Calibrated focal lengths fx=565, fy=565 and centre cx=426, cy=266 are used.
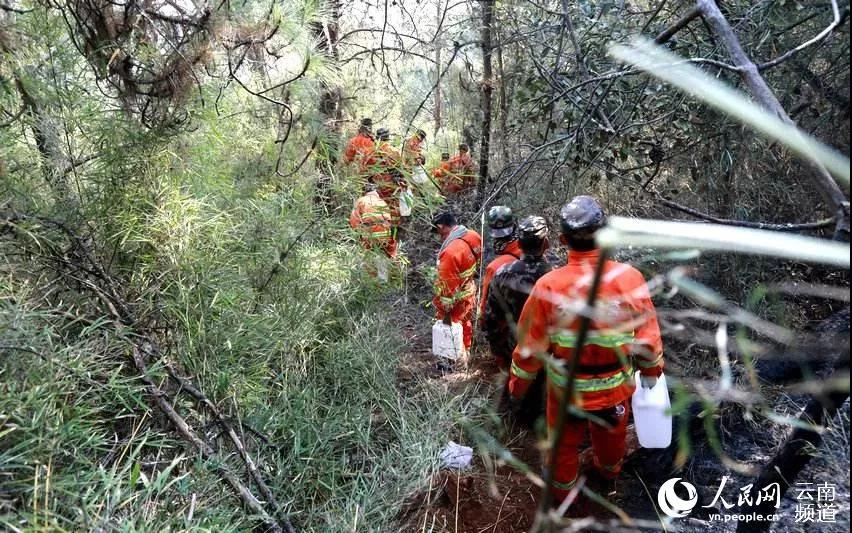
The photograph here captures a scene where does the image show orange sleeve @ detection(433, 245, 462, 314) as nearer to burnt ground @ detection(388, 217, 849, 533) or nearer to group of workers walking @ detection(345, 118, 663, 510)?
group of workers walking @ detection(345, 118, 663, 510)

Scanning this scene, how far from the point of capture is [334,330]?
4074mm

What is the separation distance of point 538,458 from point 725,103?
3209 mm

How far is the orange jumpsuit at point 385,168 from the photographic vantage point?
4.09m

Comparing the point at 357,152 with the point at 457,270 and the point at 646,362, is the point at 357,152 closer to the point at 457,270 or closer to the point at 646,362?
the point at 457,270

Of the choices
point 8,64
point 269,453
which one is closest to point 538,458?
point 269,453

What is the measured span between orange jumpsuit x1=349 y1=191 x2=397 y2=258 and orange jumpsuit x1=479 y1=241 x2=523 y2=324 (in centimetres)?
85

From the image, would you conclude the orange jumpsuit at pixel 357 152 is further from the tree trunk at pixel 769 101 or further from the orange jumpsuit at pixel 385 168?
the tree trunk at pixel 769 101

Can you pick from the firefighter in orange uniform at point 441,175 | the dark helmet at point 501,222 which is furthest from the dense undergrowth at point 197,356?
the firefighter in orange uniform at point 441,175

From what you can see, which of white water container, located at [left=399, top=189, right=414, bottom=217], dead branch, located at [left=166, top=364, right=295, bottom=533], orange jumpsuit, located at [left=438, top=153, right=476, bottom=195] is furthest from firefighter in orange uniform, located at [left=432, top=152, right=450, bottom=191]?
dead branch, located at [left=166, top=364, right=295, bottom=533]

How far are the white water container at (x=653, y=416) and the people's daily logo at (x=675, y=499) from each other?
196 millimetres

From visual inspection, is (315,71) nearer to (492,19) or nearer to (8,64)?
(8,64)

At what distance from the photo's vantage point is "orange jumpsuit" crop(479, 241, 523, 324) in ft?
13.0

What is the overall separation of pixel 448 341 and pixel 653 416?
1.91 m

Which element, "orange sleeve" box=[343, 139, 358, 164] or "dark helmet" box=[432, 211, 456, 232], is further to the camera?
"dark helmet" box=[432, 211, 456, 232]
